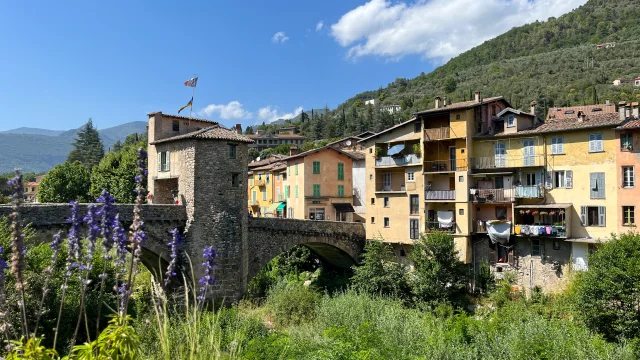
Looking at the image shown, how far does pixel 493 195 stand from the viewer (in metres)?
32.0

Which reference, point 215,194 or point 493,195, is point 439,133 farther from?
point 215,194

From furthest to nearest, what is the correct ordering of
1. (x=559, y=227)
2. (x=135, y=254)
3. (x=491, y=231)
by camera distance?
1. (x=491, y=231)
2. (x=559, y=227)
3. (x=135, y=254)

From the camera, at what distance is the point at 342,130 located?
402 ft

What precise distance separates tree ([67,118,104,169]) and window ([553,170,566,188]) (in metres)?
94.7

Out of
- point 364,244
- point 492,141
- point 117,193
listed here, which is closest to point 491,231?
point 492,141

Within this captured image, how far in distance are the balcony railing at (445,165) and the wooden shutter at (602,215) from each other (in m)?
8.80

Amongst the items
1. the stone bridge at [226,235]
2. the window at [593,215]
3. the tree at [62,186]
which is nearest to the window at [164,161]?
the stone bridge at [226,235]

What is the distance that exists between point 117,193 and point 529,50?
148975mm

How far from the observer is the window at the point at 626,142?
27016 mm

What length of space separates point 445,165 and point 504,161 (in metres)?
4.33

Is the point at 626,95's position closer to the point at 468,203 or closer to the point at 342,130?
the point at 468,203

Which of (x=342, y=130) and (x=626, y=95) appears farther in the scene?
(x=342, y=130)

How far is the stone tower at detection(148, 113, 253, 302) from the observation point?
1053 inches

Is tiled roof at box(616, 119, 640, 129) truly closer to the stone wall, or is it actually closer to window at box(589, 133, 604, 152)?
window at box(589, 133, 604, 152)
